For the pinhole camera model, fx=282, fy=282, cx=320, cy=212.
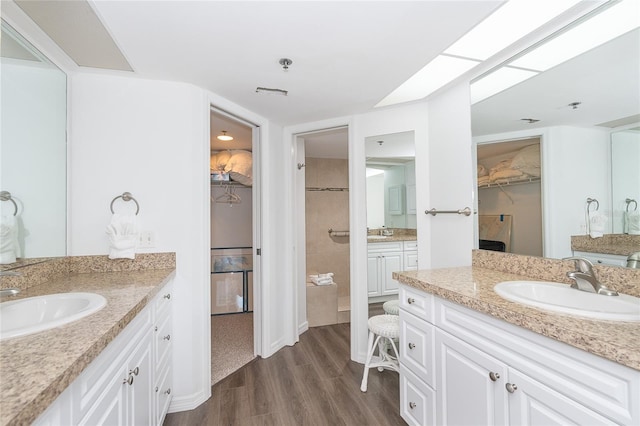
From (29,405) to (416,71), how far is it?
2.09m

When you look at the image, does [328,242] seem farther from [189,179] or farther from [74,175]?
[74,175]

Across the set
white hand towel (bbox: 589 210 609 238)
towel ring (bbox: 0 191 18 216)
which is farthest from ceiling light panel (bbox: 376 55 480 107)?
towel ring (bbox: 0 191 18 216)

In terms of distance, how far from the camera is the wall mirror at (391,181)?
236 cm

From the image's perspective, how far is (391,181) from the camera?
244 cm

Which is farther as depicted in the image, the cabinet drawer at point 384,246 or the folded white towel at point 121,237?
the cabinet drawer at point 384,246

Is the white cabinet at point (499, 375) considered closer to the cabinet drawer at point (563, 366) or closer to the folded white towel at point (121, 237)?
the cabinet drawer at point (563, 366)

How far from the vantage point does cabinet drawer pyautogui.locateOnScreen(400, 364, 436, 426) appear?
1.44 metres

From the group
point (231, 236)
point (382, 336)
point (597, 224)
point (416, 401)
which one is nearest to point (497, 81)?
point (597, 224)

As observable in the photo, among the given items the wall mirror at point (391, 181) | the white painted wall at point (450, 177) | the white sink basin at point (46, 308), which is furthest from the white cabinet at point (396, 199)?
the white sink basin at point (46, 308)

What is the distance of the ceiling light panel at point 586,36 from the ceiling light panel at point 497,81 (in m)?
0.04

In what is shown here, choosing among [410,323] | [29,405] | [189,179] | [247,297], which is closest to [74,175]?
[189,179]

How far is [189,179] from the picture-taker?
1.90 meters

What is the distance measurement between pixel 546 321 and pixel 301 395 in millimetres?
1684

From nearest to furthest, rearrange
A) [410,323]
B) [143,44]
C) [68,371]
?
1. [68,371]
2. [143,44]
3. [410,323]
